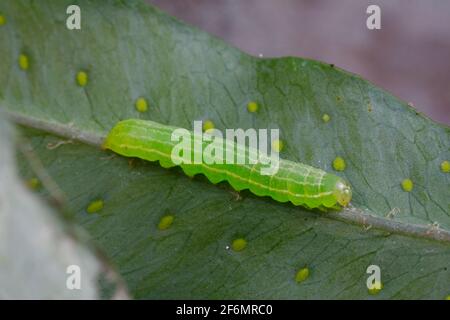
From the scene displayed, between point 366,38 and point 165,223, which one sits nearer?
point 165,223

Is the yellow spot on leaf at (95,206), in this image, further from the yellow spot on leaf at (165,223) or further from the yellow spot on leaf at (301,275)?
the yellow spot on leaf at (301,275)

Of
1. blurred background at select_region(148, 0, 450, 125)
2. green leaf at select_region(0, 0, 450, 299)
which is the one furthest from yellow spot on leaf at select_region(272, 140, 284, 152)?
blurred background at select_region(148, 0, 450, 125)

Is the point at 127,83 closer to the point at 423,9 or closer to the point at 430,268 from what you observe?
the point at 430,268

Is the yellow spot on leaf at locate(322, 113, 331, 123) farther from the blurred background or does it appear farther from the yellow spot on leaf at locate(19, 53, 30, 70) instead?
the blurred background

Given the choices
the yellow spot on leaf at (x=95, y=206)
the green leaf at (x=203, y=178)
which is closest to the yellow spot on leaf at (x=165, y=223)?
the green leaf at (x=203, y=178)

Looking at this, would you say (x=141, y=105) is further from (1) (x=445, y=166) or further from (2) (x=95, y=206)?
(1) (x=445, y=166)

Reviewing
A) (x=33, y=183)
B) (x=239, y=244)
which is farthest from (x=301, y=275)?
(x=33, y=183)

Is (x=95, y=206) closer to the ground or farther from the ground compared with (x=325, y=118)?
closer to the ground
